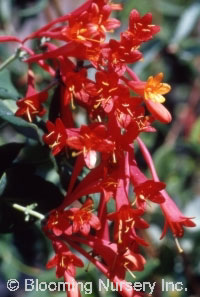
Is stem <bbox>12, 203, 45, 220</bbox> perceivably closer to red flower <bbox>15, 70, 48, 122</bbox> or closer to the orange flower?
red flower <bbox>15, 70, 48, 122</bbox>

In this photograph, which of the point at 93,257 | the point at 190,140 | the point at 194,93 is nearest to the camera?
the point at 93,257

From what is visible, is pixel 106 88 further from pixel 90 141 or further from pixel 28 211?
pixel 28 211

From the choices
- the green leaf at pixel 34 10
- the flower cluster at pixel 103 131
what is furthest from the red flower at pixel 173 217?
the green leaf at pixel 34 10

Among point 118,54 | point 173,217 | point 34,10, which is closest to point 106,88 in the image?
point 118,54

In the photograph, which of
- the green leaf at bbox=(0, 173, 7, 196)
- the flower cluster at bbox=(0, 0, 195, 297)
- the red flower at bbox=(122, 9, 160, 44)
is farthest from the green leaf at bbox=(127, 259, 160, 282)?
the red flower at bbox=(122, 9, 160, 44)

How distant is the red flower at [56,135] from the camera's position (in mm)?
892

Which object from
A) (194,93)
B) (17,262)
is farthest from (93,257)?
(194,93)

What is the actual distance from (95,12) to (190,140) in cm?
122

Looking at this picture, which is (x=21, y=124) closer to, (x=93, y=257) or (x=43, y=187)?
(x=43, y=187)

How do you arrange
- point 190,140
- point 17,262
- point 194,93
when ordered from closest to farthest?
point 17,262 < point 190,140 < point 194,93

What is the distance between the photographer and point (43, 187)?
1.02m

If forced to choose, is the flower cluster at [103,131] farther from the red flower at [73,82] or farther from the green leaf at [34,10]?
the green leaf at [34,10]

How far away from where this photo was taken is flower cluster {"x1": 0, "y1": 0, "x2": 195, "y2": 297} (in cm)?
88

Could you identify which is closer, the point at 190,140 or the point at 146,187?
the point at 146,187
